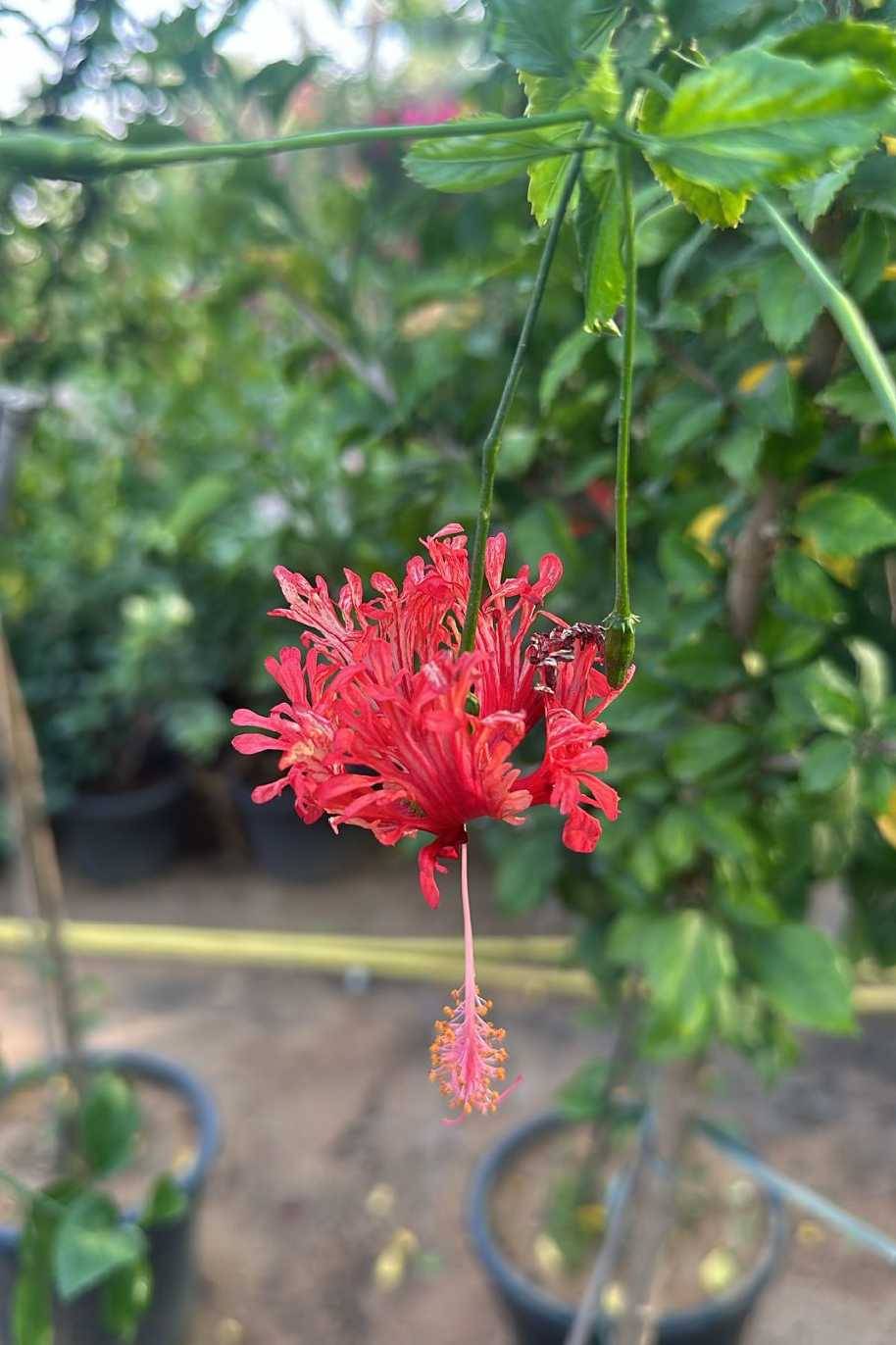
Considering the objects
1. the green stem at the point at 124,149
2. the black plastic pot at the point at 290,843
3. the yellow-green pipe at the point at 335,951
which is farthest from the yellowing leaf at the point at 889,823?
the black plastic pot at the point at 290,843

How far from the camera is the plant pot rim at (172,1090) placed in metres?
1.17

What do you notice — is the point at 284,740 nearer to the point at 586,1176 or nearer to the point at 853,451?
the point at 853,451

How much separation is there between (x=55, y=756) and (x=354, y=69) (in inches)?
56.4

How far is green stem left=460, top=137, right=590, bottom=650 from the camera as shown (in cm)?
31

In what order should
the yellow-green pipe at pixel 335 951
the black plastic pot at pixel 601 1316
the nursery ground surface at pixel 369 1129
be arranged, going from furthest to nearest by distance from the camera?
1. the yellow-green pipe at pixel 335 951
2. the nursery ground surface at pixel 369 1129
3. the black plastic pot at pixel 601 1316

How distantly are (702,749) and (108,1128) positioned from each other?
0.76 m

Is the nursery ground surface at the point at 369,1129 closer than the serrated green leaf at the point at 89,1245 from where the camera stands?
No

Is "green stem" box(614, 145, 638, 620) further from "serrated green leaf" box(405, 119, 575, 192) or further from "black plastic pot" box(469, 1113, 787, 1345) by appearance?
"black plastic pot" box(469, 1113, 787, 1345)

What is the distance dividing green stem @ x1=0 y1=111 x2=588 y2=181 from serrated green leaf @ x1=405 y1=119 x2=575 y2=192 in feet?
0.14

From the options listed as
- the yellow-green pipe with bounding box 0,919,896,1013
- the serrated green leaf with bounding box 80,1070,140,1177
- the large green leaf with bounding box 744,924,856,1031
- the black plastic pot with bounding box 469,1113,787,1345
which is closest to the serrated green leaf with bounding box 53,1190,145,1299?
the serrated green leaf with bounding box 80,1070,140,1177

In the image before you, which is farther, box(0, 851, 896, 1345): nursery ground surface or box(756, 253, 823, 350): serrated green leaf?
box(0, 851, 896, 1345): nursery ground surface

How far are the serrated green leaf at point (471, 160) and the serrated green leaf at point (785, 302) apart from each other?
0.70 ft

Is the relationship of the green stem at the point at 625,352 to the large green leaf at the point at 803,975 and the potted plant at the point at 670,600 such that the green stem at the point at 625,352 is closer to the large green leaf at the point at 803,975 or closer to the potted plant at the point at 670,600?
the potted plant at the point at 670,600

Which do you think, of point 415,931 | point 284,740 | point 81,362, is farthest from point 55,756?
point 284,740
